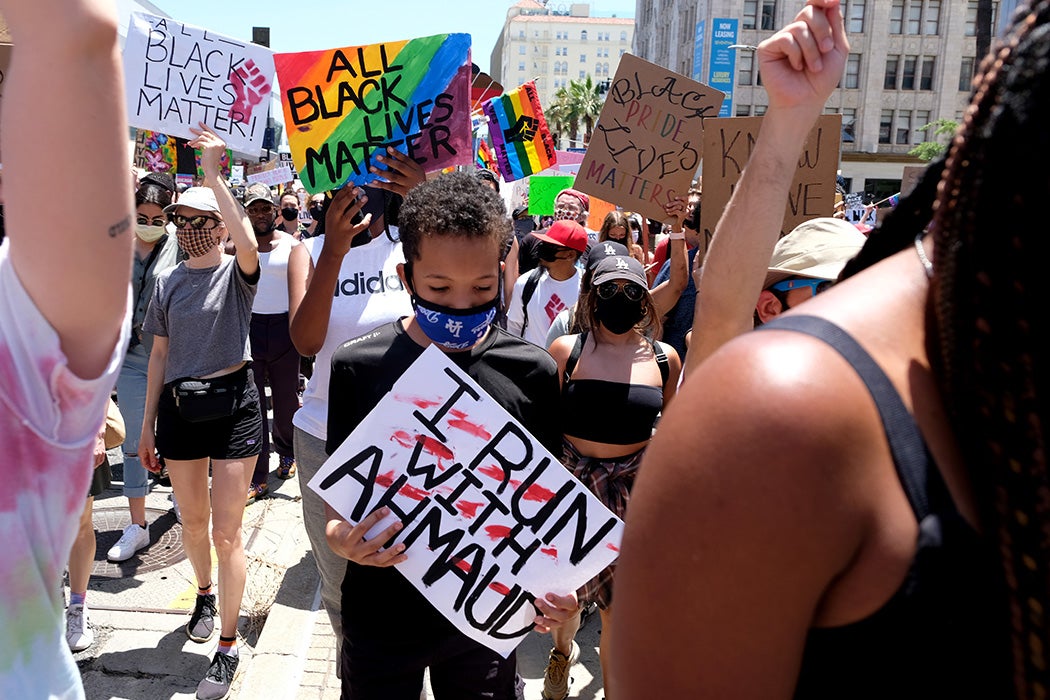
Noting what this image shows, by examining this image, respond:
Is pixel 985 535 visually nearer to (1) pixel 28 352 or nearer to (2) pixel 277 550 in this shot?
(1) pixel 28 352

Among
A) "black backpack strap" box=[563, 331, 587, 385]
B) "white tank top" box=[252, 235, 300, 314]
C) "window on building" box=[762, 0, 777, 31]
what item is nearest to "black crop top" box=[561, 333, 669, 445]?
"black backpack strap" box=[563, 331, 587, 385]

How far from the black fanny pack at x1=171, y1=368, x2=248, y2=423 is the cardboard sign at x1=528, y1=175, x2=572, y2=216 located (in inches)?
292

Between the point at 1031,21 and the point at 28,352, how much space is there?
1234 mm

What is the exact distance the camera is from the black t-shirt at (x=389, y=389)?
2395mm

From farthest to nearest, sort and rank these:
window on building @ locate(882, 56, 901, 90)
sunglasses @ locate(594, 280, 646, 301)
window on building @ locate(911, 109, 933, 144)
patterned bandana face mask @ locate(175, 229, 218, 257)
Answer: window on building @ locate(882, 56, 901, 90), window on building @ locate(911, 109, 933, 144), patterned bandana face mask @ locate(175, 229, 218, 257), sunglasses @ locate(594, 280, 646, 301)

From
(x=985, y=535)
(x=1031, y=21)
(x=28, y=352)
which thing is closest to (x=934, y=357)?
(x=985, y=535)

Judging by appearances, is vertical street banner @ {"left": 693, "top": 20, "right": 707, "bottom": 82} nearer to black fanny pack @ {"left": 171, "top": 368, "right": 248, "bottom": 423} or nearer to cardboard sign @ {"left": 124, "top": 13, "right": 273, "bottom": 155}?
cardboard sign @ {"left": 124, "top": 13, "right": 273, "bottom": 155}

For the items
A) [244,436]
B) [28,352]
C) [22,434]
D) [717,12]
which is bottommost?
[244,436]

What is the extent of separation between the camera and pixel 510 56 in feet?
445

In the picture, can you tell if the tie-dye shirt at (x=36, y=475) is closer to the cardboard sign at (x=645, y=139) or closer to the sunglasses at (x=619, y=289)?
the sunglasses at (x=619, y=289)

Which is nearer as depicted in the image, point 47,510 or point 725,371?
point 725,371

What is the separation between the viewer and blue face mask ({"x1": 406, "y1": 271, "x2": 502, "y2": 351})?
244 centimetres

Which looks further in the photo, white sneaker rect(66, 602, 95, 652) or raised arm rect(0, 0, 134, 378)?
white sneaker rect(66, 602, 95, 652)

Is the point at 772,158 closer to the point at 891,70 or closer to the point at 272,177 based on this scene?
the point at 272,177
